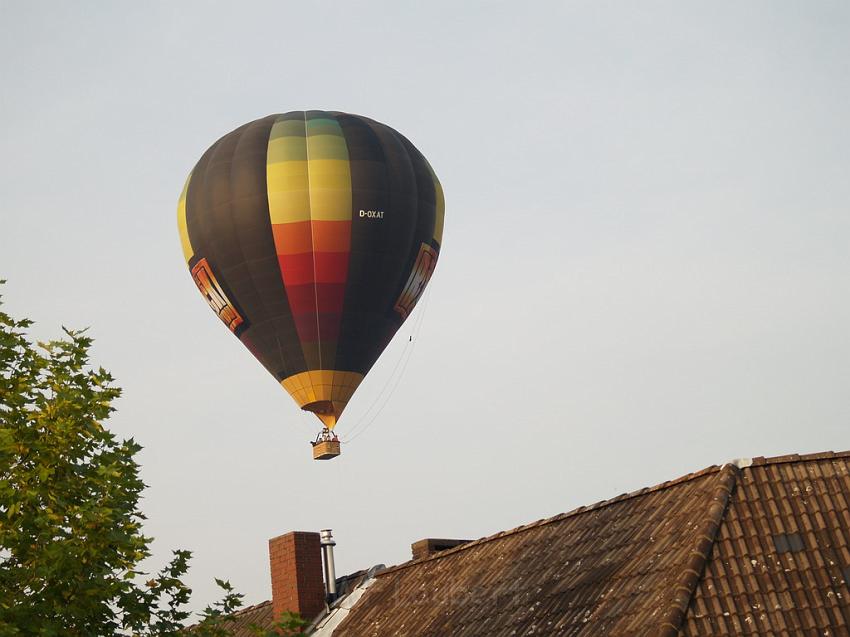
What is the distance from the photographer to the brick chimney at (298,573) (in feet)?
93.7

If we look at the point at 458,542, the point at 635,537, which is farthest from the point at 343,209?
the point at 635,537

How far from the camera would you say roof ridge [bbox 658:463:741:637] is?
18078mm

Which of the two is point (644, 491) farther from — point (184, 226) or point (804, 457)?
point (184, 226)

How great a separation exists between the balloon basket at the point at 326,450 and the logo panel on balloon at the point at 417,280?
410 cm

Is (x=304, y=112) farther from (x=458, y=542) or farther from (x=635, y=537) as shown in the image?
(x=635, y=537)

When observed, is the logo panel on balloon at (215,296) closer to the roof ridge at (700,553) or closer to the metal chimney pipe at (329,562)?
the metal chimney pipe at (329,562)

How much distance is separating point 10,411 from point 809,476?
443 inches

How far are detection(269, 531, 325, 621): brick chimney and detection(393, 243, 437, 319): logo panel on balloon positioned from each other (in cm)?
1171

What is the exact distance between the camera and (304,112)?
40.8 metres

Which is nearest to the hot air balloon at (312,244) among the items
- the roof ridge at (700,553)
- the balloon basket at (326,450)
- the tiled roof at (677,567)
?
the balloon basket at (326,450)

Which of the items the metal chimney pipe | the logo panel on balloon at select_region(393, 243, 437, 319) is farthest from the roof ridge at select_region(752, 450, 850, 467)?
the logo panel on balloon at select_region(393, 243, 437, 319)

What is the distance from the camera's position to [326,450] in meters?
40.1

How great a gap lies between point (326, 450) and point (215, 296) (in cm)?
530

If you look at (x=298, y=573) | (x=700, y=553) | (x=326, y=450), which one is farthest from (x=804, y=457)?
(x=326, y=450)
